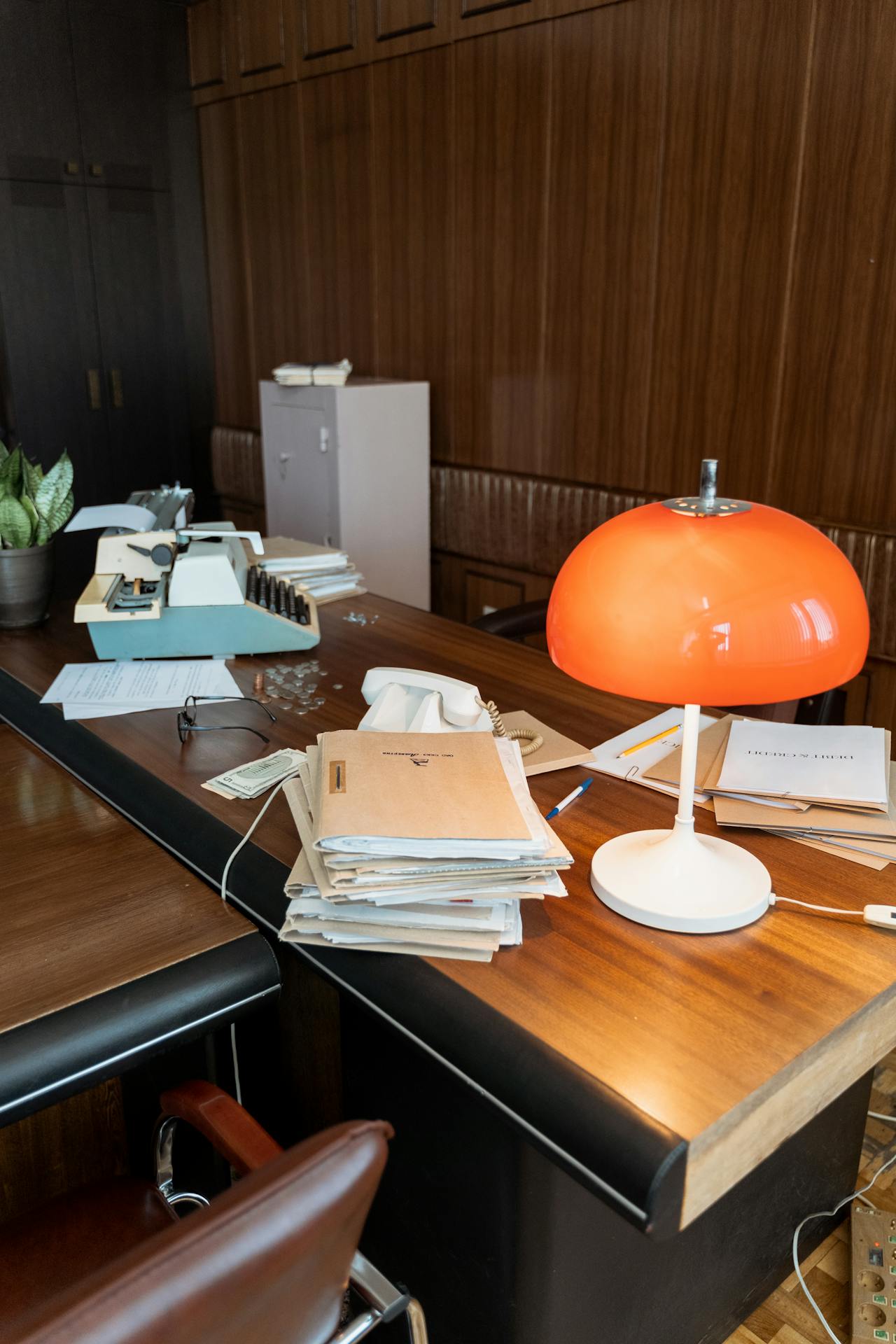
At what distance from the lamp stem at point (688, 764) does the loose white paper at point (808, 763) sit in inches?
11.2

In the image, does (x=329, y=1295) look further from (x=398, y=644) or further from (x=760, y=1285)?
(x=398, y=644)

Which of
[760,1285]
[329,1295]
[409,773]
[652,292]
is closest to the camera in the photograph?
[329,1295]

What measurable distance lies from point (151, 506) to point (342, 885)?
1.76 m

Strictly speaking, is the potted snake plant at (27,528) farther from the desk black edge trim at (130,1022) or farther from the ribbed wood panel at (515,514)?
the ribbed wood panel at (515,514)

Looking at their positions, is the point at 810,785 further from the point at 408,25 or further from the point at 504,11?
the point at 408,25

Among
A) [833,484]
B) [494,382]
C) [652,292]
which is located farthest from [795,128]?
[494,382]

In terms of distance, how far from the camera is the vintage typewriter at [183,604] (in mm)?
2205

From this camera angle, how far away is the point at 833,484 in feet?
Answer: 9.85

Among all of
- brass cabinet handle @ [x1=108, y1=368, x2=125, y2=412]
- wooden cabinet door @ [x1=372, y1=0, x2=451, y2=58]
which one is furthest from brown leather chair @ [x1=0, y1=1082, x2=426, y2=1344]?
brass cabinet handle @ [x1=108, y1=368, x2=125, y2=412]

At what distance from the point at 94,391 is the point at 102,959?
423 cm

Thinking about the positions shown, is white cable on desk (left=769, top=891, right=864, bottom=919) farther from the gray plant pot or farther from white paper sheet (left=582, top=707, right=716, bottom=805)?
the gray plant pot

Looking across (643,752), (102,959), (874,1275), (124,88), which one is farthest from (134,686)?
(124,88)

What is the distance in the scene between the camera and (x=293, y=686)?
2096mm

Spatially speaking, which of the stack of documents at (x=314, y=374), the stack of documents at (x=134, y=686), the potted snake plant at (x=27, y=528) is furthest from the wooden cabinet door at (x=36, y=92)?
the stack of documents at (x=134, y=686)
